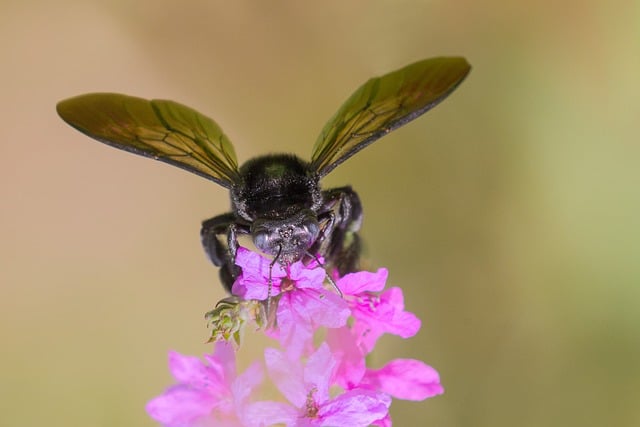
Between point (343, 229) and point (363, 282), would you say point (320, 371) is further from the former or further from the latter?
point (343, 229)

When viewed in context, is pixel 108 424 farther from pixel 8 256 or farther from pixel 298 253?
pixel 298 253

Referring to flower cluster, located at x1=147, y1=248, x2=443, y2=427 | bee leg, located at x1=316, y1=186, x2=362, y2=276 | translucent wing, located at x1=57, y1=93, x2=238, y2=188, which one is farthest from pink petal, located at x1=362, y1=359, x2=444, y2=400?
translucent wing, located at x1=57, y1=93, x2=238, y2=188

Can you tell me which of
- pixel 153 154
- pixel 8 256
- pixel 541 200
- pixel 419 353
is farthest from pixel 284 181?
pixel 8 256

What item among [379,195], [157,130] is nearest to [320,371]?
[157,130]

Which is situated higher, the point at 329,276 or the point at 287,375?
the point at 329,276

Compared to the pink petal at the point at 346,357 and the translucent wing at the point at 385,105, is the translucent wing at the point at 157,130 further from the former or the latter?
the pink petal at the point at 346,357
